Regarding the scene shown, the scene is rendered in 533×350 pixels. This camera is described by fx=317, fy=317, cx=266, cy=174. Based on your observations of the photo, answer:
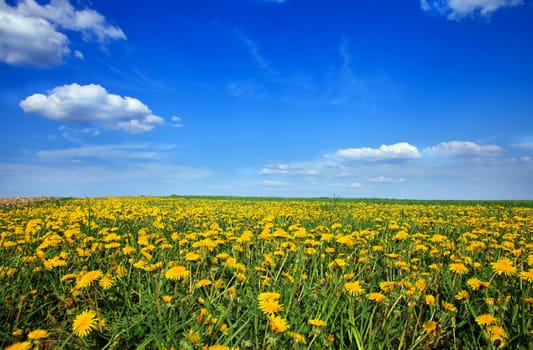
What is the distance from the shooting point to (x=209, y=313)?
221 cm

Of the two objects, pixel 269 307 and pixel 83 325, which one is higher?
pixel 269 307

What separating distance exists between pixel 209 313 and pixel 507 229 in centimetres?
724

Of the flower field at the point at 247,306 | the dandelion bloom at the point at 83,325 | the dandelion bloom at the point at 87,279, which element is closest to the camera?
the dandelion bloom at the point at 83,325

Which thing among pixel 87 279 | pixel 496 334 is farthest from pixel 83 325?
pixel 496 334

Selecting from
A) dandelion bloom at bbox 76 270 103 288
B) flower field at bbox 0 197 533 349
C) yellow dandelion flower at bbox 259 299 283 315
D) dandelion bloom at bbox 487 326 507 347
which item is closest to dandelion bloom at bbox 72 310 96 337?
flower field at bbox 0 197 533 349

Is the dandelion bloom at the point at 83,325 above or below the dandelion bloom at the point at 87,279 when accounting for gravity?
below

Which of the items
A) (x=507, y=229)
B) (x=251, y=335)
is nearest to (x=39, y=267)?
(x=251, y=335)

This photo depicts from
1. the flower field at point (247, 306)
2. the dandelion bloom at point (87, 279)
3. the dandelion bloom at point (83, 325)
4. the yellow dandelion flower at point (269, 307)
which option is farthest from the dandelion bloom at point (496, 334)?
the dandelion bloom at point (87, 279)

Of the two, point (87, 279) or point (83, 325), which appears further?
point (87, 279)

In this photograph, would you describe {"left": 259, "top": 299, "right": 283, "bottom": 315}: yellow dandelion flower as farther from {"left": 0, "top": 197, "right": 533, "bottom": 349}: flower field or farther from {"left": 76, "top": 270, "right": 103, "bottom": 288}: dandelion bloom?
{"left": 76, "top": 270, "right": 103, "bottom": 288}: dandelion bloom

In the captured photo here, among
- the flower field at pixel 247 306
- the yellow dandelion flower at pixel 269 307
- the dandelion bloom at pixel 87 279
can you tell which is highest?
the dandelion bloom at pixel 87 279

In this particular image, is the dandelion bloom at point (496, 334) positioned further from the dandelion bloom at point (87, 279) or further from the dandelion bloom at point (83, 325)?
the dandelion bloom at point (87, 279)

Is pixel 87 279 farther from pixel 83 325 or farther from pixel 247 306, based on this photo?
pixel 247 306

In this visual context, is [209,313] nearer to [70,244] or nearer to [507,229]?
[70,244]
